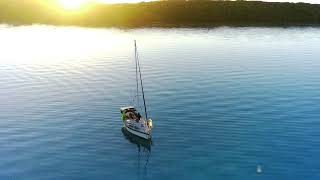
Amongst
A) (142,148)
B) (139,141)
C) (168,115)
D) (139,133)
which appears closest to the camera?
(142,148)

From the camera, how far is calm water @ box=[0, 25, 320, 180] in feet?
206

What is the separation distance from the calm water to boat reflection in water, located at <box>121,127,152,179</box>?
0.45ft

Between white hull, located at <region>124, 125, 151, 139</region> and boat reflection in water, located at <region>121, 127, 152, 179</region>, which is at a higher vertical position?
white hull, located at <region>124, 125, 151, 139</region>

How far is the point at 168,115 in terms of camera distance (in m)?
83.4

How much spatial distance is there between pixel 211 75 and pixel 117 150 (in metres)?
50.5

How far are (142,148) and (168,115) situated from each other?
47.5 feet

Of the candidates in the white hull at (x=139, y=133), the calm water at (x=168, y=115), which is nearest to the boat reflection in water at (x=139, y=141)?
Result: the calm water at (x=168, y=115)

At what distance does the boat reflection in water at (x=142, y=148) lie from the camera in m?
62.8

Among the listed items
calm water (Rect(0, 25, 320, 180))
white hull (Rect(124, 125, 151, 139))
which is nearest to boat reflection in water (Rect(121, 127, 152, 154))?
calm water (Rect(0, 25, 320, 180))

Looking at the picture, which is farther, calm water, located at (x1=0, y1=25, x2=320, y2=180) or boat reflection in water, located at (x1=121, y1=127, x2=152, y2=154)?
boat reflection in water, located at (x1=121, y1=127, x2=152, y2=154)

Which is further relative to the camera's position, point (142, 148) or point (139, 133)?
point (139, 133)

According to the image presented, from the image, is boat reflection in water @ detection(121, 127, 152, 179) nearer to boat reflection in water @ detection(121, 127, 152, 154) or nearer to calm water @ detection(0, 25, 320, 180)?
boat reflection in water @ detection(121, 127, 152, 154)

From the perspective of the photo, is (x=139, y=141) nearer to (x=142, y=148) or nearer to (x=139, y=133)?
(x=139, y=133)

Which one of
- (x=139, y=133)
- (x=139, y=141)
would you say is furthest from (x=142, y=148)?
(x=139, y=133)
